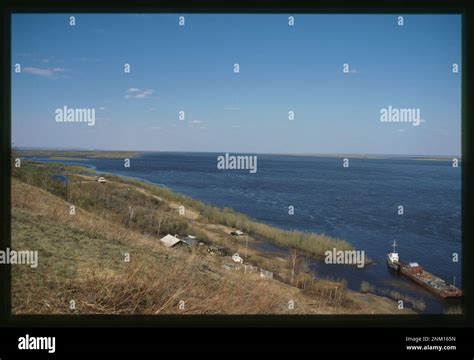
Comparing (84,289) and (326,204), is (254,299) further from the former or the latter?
(84,289)

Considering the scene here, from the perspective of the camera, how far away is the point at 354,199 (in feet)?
9.83

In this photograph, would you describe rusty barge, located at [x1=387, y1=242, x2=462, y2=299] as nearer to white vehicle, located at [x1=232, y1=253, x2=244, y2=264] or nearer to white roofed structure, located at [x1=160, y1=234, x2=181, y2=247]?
white vehicle, located at [x1=232, y1=253, x2=244, y2=264]

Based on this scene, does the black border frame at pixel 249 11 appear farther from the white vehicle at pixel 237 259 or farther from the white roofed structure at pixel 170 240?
the white roofed structure at pixel 170 240

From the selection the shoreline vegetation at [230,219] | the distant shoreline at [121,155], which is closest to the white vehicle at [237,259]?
the shoreline vegetation at [230,219]

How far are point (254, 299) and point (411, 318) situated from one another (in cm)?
124

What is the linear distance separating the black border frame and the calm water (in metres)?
0.13

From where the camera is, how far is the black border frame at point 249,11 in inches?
108

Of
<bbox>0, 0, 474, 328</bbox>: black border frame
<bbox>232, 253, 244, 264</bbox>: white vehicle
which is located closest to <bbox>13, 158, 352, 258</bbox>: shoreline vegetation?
<bbox>232, 253, 244, 264</bbox>: white vehicle

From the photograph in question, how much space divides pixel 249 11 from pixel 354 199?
68.5 inches

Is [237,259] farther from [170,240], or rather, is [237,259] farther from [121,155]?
[121,155]

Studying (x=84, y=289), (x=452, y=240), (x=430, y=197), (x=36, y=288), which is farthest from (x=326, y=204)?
(x=36, y=288)

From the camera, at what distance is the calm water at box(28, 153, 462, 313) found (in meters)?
2.88

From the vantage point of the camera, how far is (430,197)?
288 centimetres

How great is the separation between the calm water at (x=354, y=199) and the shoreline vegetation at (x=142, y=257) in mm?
114
